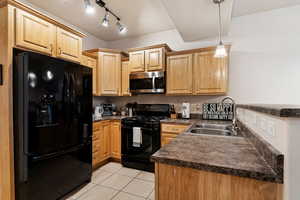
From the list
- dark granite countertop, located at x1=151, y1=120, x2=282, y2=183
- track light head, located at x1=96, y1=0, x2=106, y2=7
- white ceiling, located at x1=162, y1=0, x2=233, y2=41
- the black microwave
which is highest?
track light head, located at x1=96, y1=0, x2=106, y2=7

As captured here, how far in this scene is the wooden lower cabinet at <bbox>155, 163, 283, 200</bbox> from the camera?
736mm

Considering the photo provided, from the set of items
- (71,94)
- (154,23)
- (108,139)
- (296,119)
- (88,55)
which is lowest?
(108,139)

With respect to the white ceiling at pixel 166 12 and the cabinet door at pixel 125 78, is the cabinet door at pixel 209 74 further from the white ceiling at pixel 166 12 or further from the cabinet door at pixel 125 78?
the cabinet door at pixel 125 78

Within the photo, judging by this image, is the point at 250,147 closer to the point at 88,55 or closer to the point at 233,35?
the point at 233,35

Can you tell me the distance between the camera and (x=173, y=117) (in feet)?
9.77

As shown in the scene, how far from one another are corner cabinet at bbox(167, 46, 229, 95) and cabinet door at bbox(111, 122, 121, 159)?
123 centimetres

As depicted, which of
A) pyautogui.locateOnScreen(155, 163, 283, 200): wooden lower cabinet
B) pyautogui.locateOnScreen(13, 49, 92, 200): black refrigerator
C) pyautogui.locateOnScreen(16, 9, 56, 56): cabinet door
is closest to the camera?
pyautogui.locateOnScreen(155, 163, 283, 200): wooden lower cabinet

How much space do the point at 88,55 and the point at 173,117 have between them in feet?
6.83

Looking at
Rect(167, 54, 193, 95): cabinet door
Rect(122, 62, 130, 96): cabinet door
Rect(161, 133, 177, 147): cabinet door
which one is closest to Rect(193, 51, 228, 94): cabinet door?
Rect(167, 54, 193, 95): cabinet door

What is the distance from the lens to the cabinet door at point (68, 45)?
1990 mm

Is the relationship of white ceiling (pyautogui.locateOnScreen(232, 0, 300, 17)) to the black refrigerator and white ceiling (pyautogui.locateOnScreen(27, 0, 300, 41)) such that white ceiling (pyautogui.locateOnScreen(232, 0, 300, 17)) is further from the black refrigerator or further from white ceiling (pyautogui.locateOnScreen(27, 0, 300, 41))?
the black refrigerator

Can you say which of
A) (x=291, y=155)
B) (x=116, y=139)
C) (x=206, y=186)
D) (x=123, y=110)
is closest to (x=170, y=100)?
(x=123, y=110)

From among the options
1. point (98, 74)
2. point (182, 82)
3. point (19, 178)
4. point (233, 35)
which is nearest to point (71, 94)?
point (19, 178)

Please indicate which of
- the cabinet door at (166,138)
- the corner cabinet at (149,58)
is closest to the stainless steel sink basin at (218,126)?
the cabinet door at (166,138)
